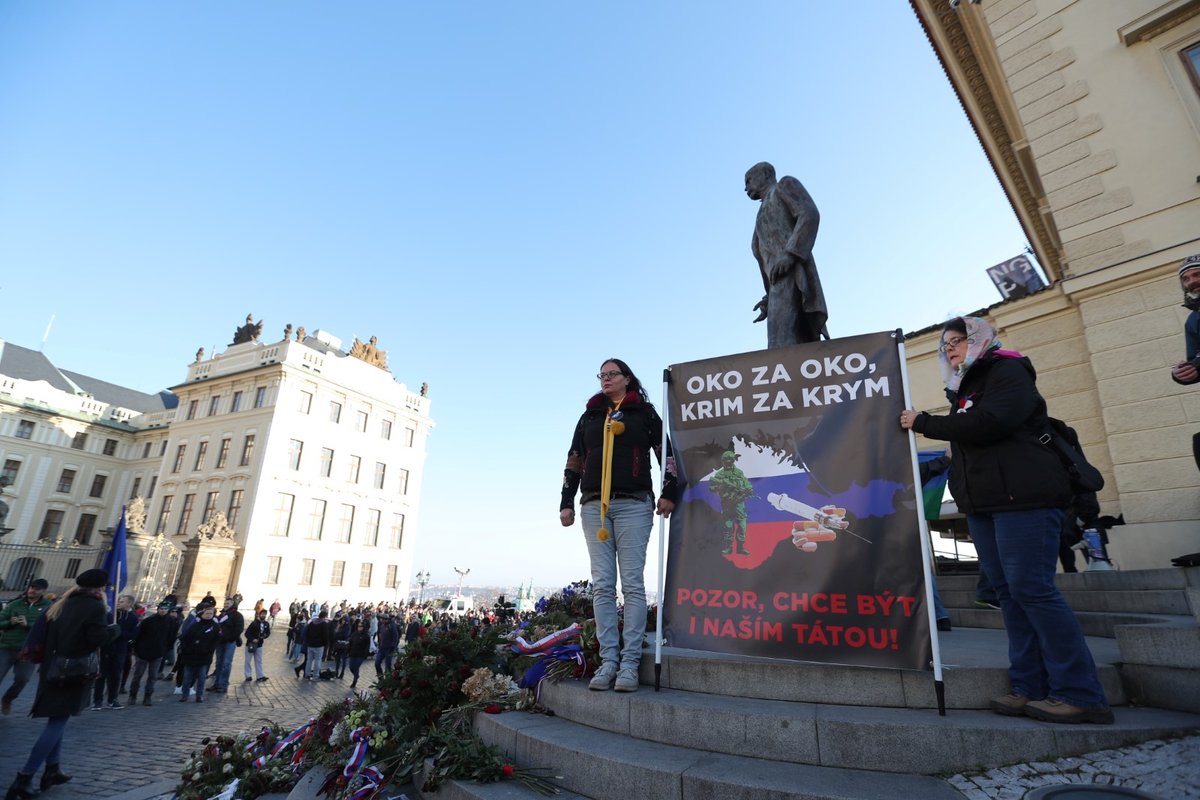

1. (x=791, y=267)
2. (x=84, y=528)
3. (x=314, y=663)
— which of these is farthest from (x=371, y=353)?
(x=791, y=267)

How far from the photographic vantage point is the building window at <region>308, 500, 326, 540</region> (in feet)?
123

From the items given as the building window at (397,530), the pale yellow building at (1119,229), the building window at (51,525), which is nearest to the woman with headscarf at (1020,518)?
the pale yellow building at (1119,229)

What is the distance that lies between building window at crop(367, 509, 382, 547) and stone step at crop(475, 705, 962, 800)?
41691mm

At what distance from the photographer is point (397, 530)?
43.1 meters

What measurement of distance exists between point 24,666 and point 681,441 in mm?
8536

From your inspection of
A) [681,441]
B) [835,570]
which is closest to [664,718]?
[835,570]

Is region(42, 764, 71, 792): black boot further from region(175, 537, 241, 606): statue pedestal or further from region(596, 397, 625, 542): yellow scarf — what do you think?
region(175, 537, 241, 606): statue pedestal

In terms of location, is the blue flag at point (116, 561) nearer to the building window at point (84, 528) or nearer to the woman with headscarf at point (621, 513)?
the woman with headscarf at point (621, 513)

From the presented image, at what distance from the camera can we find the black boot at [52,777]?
499 cm

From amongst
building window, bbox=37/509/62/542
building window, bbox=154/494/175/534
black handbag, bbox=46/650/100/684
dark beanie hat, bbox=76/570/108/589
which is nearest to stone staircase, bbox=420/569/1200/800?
black handbag, bbox=46/650/100/684

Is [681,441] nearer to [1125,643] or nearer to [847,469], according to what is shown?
[847,469]

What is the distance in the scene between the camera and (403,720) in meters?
3.89

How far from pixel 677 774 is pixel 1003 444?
7.58 feet

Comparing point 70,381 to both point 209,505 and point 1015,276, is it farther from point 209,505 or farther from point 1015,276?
point 1015,276
